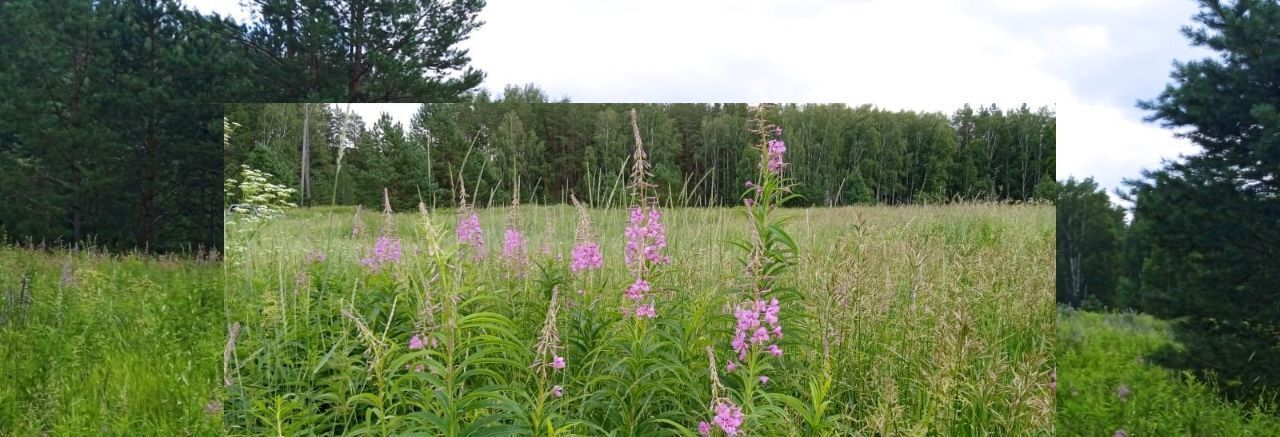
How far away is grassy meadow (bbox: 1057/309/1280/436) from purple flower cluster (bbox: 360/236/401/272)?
11.5 feet

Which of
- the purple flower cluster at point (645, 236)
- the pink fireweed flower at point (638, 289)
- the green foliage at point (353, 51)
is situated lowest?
the pink fireweed flower at point (638, 289)

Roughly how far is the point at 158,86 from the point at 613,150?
3.64 m

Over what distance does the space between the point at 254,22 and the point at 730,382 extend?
4781mm

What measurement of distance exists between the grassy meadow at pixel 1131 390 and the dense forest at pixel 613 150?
3.54 ft

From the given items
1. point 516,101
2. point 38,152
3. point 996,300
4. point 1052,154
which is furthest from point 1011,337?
point 38,152

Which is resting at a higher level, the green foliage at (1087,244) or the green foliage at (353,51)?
the green foliage at (353,51)

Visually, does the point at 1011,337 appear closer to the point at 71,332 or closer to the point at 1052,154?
the point at 1052,154

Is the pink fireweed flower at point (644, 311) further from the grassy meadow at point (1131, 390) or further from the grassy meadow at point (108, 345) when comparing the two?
the grassy meadow at point (1131, 390)

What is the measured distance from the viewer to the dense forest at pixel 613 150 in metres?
5.03

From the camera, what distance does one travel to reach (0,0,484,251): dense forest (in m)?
5.71

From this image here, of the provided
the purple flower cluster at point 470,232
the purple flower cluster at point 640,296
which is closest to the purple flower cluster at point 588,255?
the purple flower cluster at point 640,296

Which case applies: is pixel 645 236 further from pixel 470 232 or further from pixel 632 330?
pixel 470 232

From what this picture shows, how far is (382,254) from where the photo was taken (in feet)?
14.8
